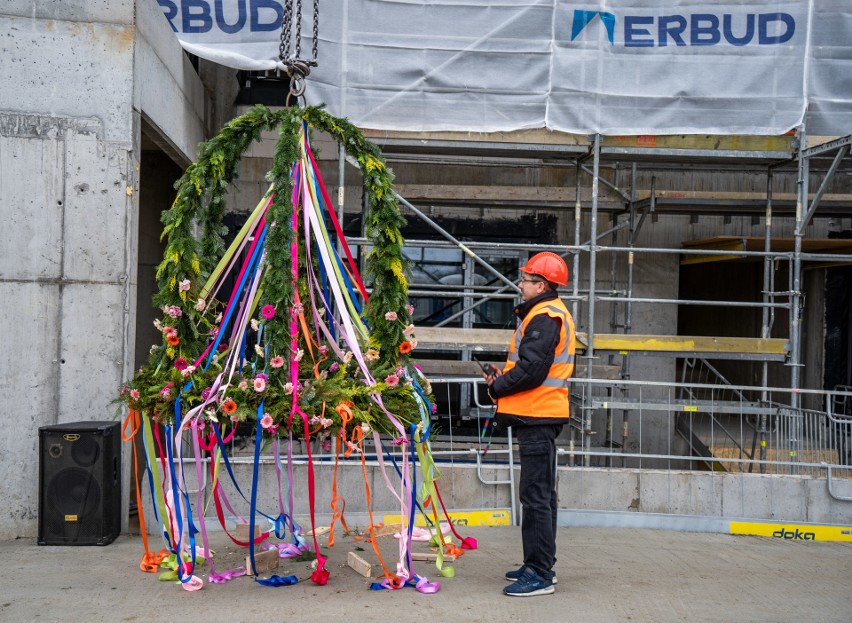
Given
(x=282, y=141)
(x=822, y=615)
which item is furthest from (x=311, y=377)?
(x=822, y=615)

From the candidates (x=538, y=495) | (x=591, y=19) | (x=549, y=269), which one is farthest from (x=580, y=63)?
(x=538, y=495)

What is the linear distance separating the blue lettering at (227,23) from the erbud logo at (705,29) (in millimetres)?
3512

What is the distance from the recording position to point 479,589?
5504mm

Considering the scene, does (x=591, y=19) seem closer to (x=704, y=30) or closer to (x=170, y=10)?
(x=704, y=30)

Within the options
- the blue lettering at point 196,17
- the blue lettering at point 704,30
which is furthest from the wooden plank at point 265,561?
the blue lettering at point 704,30

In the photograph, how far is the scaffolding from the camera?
344 inches

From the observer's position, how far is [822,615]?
5.23 m

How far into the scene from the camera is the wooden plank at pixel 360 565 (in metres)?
5.64

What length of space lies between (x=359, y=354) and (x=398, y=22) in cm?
473

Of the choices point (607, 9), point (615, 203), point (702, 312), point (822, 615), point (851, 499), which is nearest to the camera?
point (822, 615)

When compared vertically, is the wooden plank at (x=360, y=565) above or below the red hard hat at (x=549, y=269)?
below

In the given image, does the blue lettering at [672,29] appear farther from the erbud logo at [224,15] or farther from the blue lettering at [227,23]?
the blue lettering at [227,23]

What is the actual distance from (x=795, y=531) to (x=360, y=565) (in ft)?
13.9

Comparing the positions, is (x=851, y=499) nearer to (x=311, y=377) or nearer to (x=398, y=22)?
(x=311, y=377)
